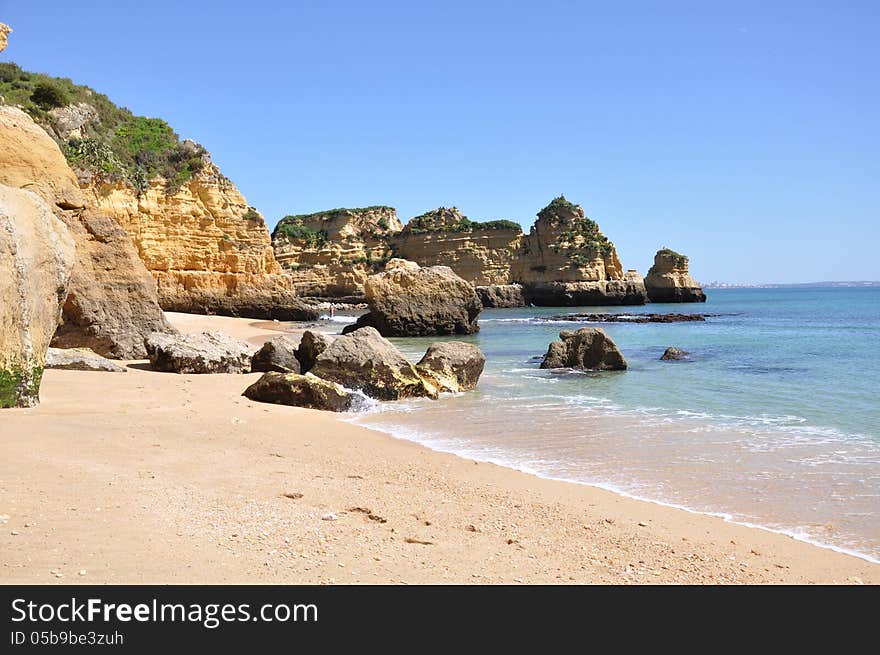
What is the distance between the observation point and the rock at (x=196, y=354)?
13.3 m

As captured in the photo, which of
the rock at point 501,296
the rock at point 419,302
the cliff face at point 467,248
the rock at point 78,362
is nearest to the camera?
the rock at point 78,362

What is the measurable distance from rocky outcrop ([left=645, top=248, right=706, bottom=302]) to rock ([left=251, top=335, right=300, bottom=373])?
223ft

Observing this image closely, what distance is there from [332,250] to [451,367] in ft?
190

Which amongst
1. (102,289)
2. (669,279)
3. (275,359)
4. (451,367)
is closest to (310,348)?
(275,359)

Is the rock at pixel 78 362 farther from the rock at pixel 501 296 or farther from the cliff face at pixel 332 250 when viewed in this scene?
the rock at pixel 501 296

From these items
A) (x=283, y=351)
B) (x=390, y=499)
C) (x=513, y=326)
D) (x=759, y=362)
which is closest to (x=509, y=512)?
(x=390, y=499)

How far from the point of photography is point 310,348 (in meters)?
14.0

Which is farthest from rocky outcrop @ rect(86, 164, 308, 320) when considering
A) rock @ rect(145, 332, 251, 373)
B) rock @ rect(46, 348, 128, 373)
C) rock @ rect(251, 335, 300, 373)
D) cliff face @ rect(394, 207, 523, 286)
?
cliff face @ rect(394, 207, 523, 286)

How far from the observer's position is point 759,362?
2003 centimetres

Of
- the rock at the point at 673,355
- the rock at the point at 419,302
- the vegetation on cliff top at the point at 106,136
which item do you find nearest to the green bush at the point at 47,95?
the vegetation on cliff top at the point at 106,136

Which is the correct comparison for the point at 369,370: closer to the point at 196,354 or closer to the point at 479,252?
the point at 196,354

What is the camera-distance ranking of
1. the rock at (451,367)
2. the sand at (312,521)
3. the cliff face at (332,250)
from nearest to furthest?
the sand at (312,521) < the rock at (451,367) < the cliff face at (332,250)

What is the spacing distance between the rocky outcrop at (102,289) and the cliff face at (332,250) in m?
51.8
